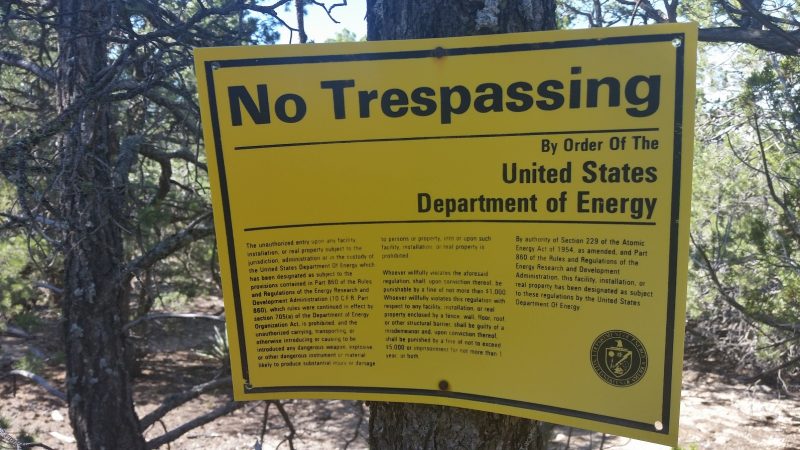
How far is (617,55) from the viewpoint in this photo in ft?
3.98

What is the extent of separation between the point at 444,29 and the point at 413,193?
0.40 m

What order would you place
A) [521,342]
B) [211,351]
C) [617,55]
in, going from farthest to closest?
1. [211,351]
2. [521,342]
3. [617,55]

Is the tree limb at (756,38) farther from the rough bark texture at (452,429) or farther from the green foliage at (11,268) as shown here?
the green foliage at (11,268)

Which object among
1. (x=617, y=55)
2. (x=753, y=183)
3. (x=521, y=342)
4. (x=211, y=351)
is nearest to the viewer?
(x=617, y=55)

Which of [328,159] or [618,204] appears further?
[328,159]

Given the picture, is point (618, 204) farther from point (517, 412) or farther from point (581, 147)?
point (517, 412)

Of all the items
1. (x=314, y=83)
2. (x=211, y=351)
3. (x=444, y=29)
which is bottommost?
(x=211, y=351)

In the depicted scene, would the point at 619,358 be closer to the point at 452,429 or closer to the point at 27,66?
the point at 452,429

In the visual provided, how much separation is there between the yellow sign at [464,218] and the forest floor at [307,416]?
185 inches

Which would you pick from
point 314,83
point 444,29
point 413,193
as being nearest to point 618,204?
point 413,193

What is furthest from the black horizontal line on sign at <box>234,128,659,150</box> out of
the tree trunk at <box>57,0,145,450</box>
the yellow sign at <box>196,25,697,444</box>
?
the tree trunk at <box>57,0,145,450</box>

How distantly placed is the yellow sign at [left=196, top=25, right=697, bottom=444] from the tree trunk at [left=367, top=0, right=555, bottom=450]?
0.08 metres

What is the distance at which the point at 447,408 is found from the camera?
1.45 metres

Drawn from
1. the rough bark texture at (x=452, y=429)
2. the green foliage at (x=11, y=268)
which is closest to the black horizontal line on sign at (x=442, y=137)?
the rough bark texture at (x=452, y=429)
